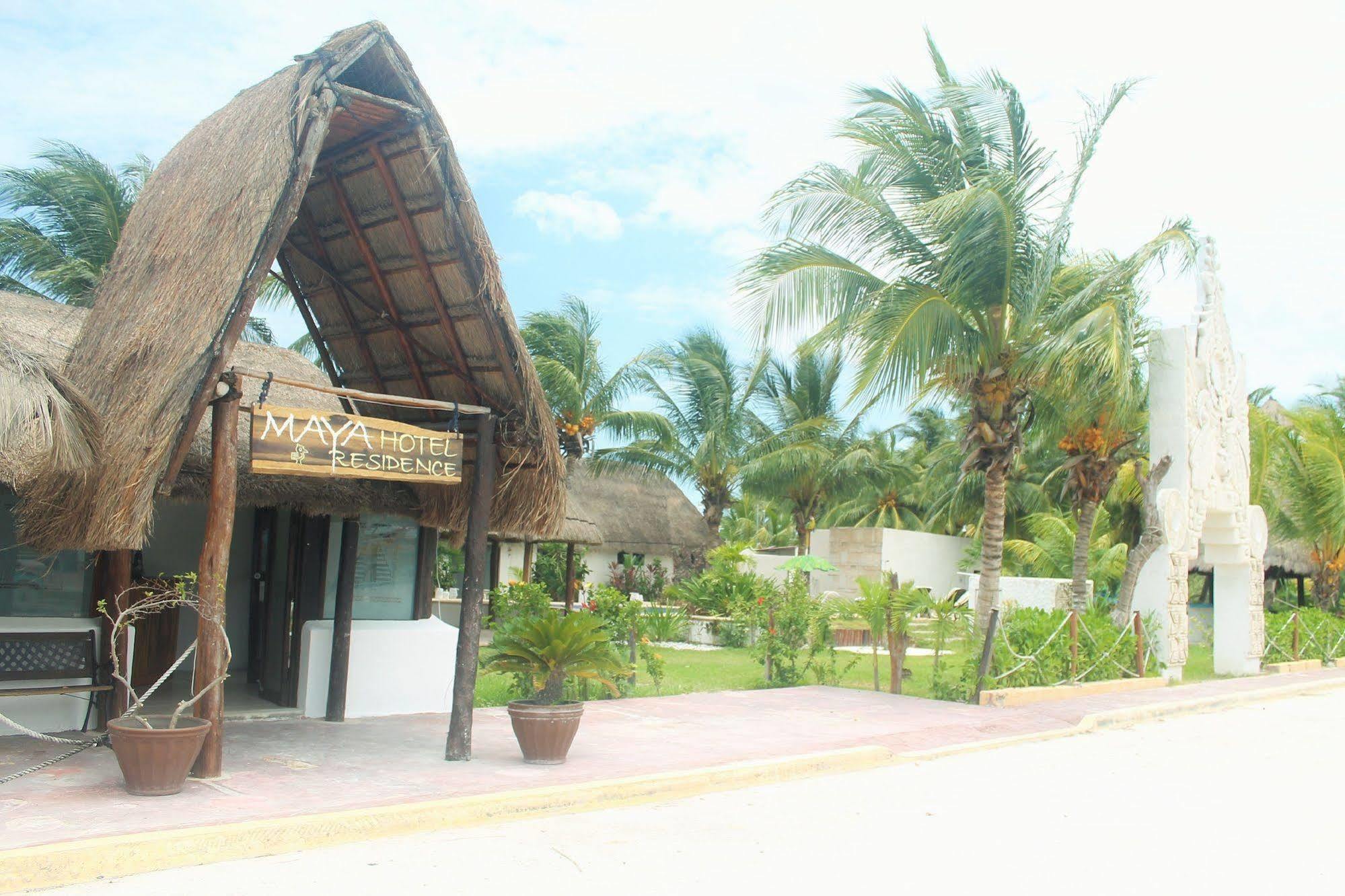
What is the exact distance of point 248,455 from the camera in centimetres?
895

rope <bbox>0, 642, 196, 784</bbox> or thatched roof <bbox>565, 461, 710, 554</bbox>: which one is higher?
thatched roof <bbox>565, 461, 710, 554</bbox>

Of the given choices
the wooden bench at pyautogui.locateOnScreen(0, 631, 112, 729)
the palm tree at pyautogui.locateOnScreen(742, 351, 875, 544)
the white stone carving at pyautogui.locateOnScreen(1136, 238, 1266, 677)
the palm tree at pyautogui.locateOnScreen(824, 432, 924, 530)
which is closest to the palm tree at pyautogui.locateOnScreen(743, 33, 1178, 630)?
the white stone carving at pyautogui.locateOnScreen(1136, 238, 1266, 677)

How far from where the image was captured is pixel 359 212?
8.59 metres

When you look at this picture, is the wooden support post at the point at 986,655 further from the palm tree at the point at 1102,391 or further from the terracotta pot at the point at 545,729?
the terracotta pot at the point at 545,729

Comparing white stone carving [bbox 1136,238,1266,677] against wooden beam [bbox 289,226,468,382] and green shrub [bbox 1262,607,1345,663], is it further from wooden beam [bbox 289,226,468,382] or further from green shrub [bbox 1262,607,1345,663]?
wooden beam [bbox 289,226,468,382]

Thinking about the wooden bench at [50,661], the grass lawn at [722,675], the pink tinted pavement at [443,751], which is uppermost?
the wooden bench at [50,661]

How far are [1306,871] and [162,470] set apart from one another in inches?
285

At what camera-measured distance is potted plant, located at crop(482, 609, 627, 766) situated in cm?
804

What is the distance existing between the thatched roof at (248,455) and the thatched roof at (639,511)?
1608 cm

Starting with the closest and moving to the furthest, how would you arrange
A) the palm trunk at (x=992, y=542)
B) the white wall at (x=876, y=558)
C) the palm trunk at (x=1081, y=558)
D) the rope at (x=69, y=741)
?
1. the rope at (x=69, y=741)
2. the palm trunk at (x=992, y=542)
3. the palm trunk at (x=1081, y=558)
4. the white wall at (x=876, y=558)

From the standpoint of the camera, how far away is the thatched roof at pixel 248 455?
28.3 feet

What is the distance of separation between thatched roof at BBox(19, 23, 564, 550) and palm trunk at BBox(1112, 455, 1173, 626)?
10.6 meters

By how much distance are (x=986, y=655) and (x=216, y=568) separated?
9148 mm

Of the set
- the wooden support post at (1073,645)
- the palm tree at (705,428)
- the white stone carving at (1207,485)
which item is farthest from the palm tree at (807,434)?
the wooden support post at (1073,645)
